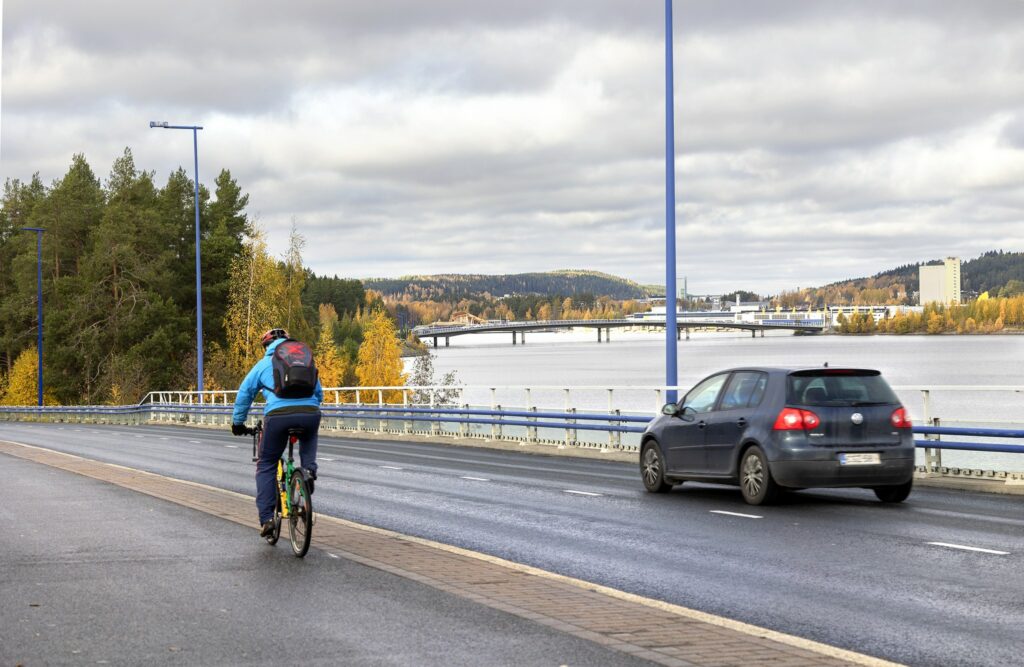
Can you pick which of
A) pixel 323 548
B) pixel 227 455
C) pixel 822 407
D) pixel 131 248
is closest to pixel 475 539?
pixel 323 548

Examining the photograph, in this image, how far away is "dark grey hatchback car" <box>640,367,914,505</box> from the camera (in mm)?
14289

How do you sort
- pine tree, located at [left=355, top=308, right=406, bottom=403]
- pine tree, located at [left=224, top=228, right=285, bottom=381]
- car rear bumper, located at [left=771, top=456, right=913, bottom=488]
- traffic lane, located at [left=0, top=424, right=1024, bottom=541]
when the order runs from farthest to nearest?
pine tree, located at [left=355, top=308, right=406, bottom=403], pine tree, located at [left=224, top=228, right=285, bottom=381], car rear bumper, located at [left=771, top=456, right=913, bottom=488], traffic lane, located at [left=0, top=424, right=1024, bottom=541]

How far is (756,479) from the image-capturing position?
1477 cm

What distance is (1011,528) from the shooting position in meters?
12.4

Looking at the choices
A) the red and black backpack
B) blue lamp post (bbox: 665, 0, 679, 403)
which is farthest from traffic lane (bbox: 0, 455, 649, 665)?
blue lamp post (bbox: 665, 0, 679, 403)

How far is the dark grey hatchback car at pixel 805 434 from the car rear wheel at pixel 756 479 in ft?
0.04

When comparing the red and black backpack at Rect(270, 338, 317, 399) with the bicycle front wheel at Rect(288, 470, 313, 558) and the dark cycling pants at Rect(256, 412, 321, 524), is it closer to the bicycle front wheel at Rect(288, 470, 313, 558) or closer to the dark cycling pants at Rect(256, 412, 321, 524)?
Result: the dark cycling pants at Rect(256, 412, 321, 524)

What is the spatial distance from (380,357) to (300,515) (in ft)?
363

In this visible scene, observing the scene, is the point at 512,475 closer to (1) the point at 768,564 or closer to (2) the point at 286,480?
(2) the point at 286,480

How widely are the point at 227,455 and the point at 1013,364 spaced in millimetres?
105306

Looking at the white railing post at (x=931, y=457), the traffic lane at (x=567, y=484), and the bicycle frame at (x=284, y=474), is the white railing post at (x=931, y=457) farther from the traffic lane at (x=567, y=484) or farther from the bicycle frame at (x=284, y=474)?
the bicycle frame at (x=284, y=474)

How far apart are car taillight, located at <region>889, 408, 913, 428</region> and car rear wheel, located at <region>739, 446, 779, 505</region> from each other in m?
1.47

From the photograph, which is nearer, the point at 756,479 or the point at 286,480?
the point at 286,480

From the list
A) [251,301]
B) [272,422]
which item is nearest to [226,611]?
[272,422]
